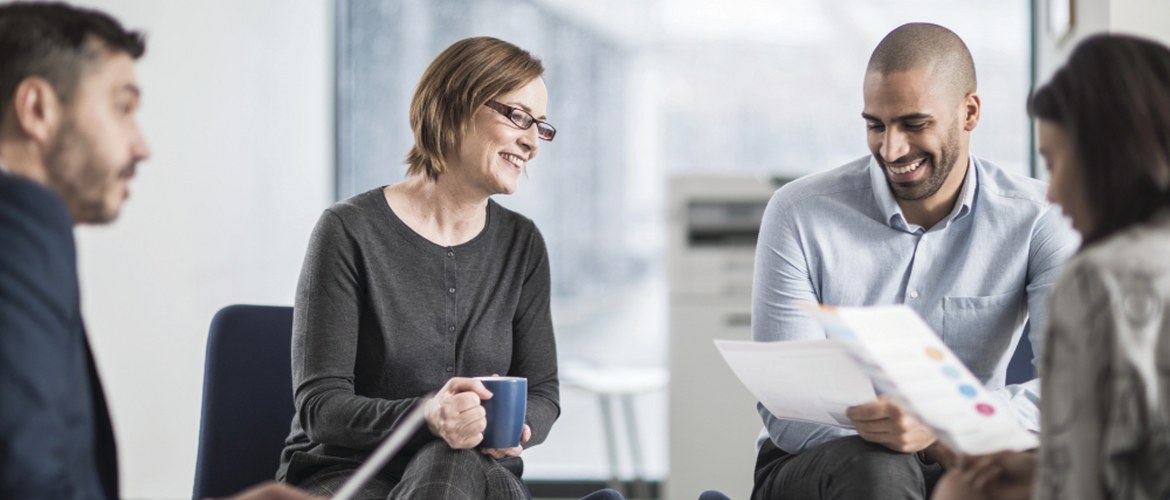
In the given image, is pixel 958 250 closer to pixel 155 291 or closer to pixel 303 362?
pixel 303 362

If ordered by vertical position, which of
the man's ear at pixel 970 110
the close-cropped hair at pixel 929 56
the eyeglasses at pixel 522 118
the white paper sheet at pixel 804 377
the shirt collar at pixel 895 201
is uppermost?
the close-cropped hair at pixel 929 56

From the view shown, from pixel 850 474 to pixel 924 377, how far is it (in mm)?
467

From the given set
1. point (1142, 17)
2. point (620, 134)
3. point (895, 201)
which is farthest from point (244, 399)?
point (620, 134)

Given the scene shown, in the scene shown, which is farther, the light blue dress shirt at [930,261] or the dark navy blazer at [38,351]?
the light blue dress shirt at [930,261]

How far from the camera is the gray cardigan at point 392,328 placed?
5.91 feet

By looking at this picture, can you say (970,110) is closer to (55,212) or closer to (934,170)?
(934,170)

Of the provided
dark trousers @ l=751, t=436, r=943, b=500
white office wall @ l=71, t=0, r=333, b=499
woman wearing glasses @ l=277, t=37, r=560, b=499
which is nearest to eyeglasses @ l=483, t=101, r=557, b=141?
woman wearing glasses @ l=277, t=37, r=560, b=499

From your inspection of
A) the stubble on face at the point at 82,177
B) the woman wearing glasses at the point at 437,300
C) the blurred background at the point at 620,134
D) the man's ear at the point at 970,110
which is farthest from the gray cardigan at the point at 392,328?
the blurred background at the point at 620,134

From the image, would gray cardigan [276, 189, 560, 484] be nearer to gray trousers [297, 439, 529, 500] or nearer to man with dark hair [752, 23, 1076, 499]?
gray trousers [297, 439, 529, 500]

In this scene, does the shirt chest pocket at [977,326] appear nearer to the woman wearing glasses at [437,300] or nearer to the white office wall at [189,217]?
the woman wearing glasses at [437,300]

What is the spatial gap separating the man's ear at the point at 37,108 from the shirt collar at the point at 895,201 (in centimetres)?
144

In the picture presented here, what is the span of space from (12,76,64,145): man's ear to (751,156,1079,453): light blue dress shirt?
50.8 inches

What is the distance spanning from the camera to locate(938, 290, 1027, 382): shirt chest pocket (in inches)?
79.0

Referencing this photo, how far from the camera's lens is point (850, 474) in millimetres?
1687
